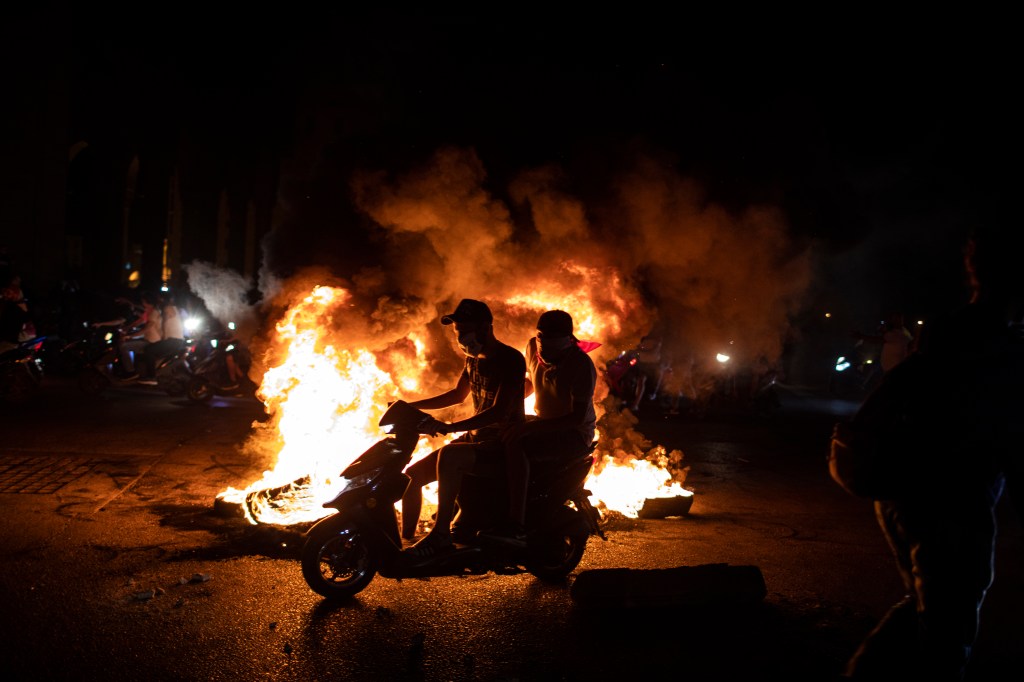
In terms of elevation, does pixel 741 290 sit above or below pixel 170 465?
above

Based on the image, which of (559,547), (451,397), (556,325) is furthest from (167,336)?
(559,547)

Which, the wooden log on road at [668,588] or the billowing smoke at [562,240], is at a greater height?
the billowing smoke at [562,240]

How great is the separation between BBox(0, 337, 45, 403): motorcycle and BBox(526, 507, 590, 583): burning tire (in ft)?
34.8

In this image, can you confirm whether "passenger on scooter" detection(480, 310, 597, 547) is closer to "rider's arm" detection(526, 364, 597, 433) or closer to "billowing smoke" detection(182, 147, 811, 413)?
"rider's arm" detection(526, 364, 597, 433)

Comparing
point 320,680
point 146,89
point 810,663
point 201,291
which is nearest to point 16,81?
point 146,89

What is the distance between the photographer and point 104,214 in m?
25.7

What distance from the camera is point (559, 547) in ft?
18.4

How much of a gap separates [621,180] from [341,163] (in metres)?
3.23

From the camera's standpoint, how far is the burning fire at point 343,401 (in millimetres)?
7262

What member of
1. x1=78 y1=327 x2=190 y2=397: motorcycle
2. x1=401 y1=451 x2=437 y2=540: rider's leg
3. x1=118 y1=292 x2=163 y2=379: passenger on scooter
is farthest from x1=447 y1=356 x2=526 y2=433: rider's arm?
x1=118 y1=292 x2=163 y2=379: passenger on scooter

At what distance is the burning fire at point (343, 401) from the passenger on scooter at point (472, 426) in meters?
1.36

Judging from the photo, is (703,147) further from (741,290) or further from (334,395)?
(334,395)

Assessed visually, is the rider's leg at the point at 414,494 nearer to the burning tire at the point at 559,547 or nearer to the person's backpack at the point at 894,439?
the burning tire at the point at 559,547

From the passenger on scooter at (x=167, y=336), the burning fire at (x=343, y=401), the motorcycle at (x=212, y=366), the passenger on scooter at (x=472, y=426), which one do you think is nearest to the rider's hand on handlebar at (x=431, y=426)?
the passenger on scooter at (x=472, y=426)
